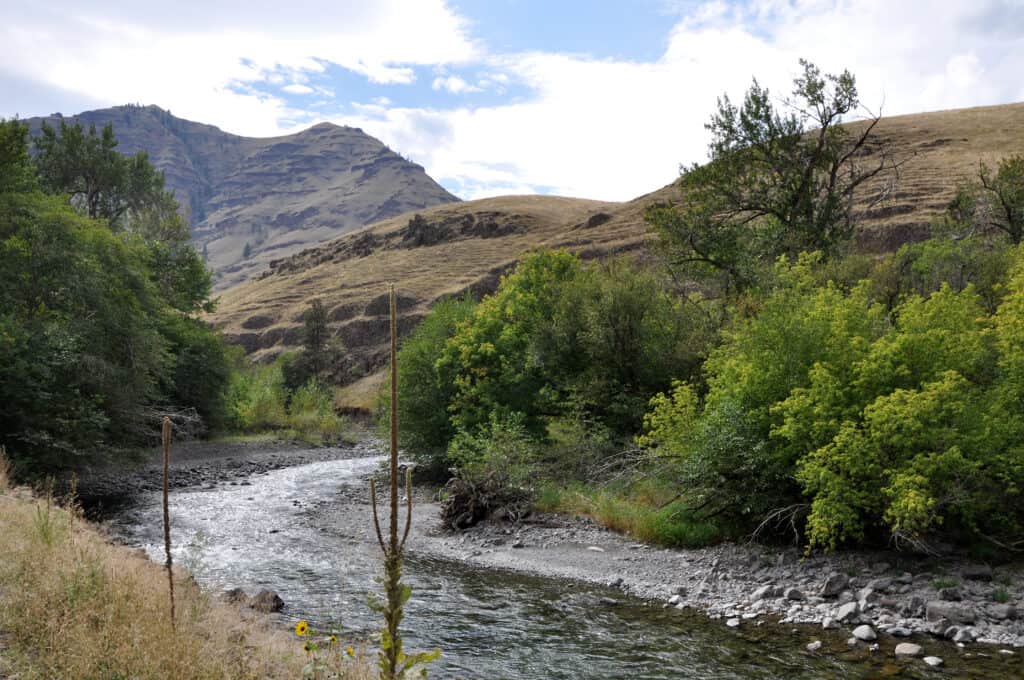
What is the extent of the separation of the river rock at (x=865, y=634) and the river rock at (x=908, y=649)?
50 centimetres

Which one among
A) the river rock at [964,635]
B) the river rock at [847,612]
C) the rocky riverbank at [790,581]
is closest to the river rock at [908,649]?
the rocky riverbank at [790,581]

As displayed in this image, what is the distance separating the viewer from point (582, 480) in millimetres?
24078

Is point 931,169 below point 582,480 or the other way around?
Result: the other way around

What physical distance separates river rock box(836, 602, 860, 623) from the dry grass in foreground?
29.2 feet

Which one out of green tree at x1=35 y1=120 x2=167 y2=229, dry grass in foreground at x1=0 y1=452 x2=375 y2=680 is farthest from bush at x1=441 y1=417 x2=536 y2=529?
green tree at x1=35 y1=120 x2=167 y2=229

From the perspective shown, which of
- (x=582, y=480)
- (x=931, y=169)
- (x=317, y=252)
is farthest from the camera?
(x=317, y=252)

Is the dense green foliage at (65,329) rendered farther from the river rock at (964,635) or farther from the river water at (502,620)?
the river rock at (964,635)

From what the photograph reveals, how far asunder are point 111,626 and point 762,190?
31.7m

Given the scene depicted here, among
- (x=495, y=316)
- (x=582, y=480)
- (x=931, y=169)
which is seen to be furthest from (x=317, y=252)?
(x=582, y=480)

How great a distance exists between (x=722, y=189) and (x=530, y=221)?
104 m

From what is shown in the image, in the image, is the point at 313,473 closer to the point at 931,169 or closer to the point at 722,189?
the point at 722,189

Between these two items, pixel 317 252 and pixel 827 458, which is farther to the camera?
pixel 317 252

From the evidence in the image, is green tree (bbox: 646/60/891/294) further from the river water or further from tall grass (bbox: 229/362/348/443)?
tall grass (bbox: 229/362/348/443)

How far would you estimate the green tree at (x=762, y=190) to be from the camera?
31.4 meters
